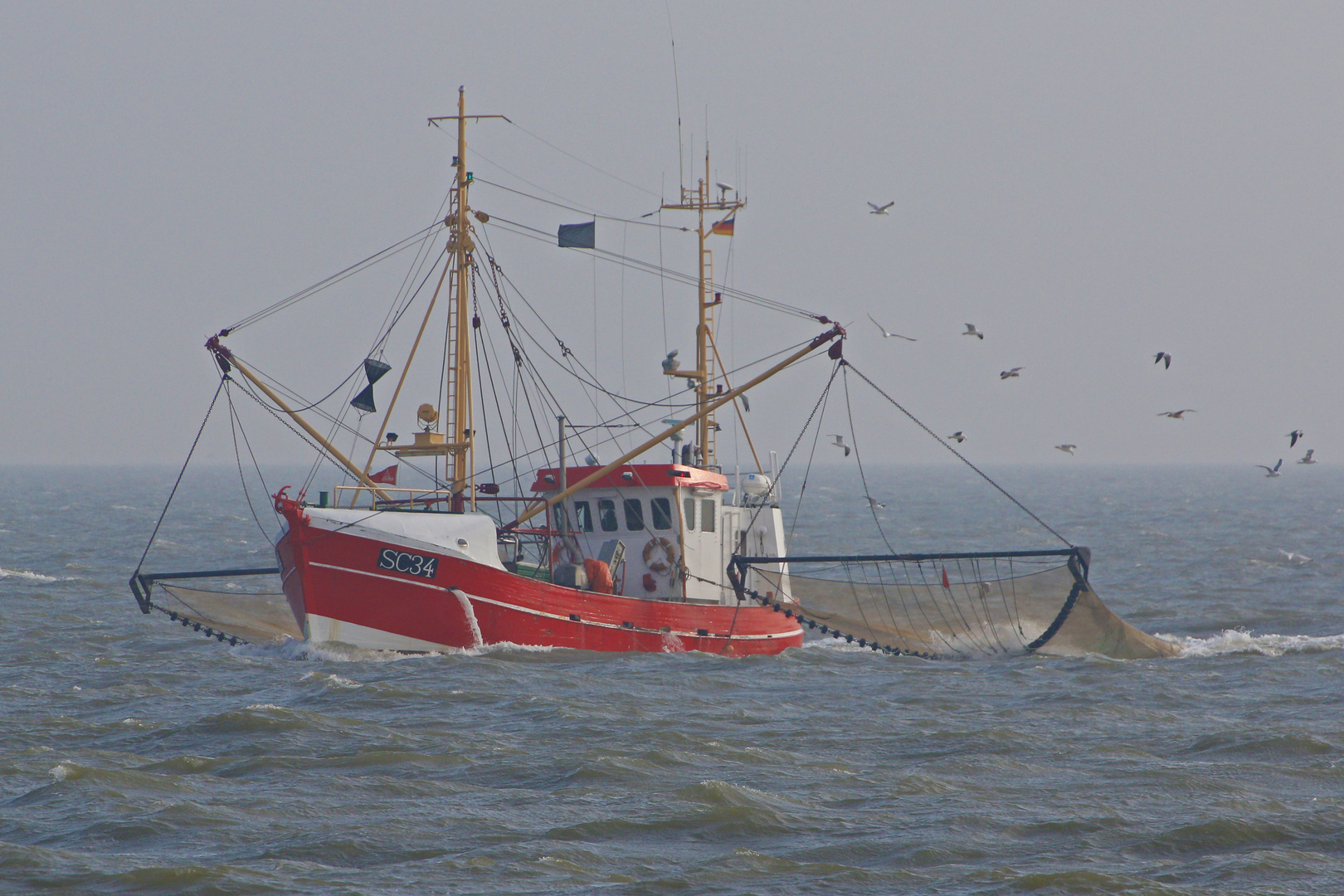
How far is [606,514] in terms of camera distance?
93.6 feet

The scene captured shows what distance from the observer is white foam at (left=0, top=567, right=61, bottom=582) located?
133 feet

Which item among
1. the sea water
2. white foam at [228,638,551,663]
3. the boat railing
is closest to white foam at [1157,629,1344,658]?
the sea water

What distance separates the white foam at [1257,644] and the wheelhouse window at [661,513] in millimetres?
10344

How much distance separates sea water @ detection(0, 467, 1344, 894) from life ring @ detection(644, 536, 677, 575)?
238 centimetres

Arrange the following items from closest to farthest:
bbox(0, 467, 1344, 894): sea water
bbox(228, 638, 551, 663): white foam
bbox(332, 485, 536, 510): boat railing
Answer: bbox(0, 467, 1344, 894): sea water < bbox(332, 485, 536, 510): boat railing < bbox(228, 638, 551, 663): white foam

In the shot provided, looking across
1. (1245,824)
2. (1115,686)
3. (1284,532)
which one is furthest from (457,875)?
(1284,532)

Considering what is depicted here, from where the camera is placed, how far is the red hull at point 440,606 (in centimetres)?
2331

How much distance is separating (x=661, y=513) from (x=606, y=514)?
118 centimetres

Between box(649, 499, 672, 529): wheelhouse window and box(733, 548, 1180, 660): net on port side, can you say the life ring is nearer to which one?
box(649, 499, 672, 529): wheelhouse window

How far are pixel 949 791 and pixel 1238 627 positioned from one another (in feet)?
63.7

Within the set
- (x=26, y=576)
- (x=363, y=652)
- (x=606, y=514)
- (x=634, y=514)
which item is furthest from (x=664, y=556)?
(x=26, y=576)

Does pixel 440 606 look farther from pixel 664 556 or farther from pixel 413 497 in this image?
pixel 664 556

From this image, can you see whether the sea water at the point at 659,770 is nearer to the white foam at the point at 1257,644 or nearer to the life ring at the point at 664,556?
the white foam at the point at 1257,644

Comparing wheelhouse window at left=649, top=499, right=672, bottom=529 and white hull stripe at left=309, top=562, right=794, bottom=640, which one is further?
wheelhouse window at left=649, top=499, right=672, bottom=529
